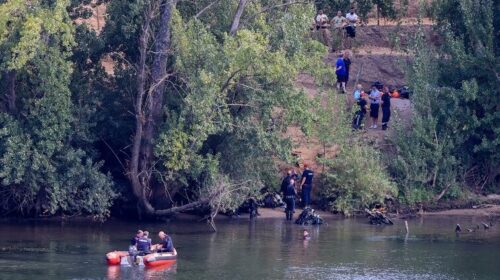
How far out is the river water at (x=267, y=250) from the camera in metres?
32.7

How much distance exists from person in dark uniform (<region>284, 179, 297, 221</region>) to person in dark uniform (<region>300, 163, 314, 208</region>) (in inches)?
25.0

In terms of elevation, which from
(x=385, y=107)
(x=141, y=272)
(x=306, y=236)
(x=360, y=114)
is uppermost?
(x=385, y=107)

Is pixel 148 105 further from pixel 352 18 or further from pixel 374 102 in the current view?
pixel 352 18

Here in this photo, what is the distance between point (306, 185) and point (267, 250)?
7.08 m

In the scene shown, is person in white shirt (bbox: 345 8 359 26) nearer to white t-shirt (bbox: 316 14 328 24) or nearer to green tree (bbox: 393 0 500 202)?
white t-shirt (bbox: 316 14 328 24)

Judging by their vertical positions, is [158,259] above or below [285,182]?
below

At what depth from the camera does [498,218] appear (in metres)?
43.6

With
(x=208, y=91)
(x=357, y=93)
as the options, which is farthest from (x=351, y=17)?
(x=208, y=91)

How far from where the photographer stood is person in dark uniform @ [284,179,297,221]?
41.8 meters

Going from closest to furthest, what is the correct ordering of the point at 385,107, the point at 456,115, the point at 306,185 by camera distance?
the point at 306,185 → the point at 456,115 → the point at 385,107

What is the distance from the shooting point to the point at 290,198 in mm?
41875

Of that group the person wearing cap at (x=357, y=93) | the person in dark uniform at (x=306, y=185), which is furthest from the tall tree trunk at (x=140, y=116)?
the person wearing cap at (x=357, y=93)

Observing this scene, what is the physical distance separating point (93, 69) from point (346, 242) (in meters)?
11.1

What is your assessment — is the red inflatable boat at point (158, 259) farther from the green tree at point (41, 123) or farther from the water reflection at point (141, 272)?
the green tree at point (41, 123)
